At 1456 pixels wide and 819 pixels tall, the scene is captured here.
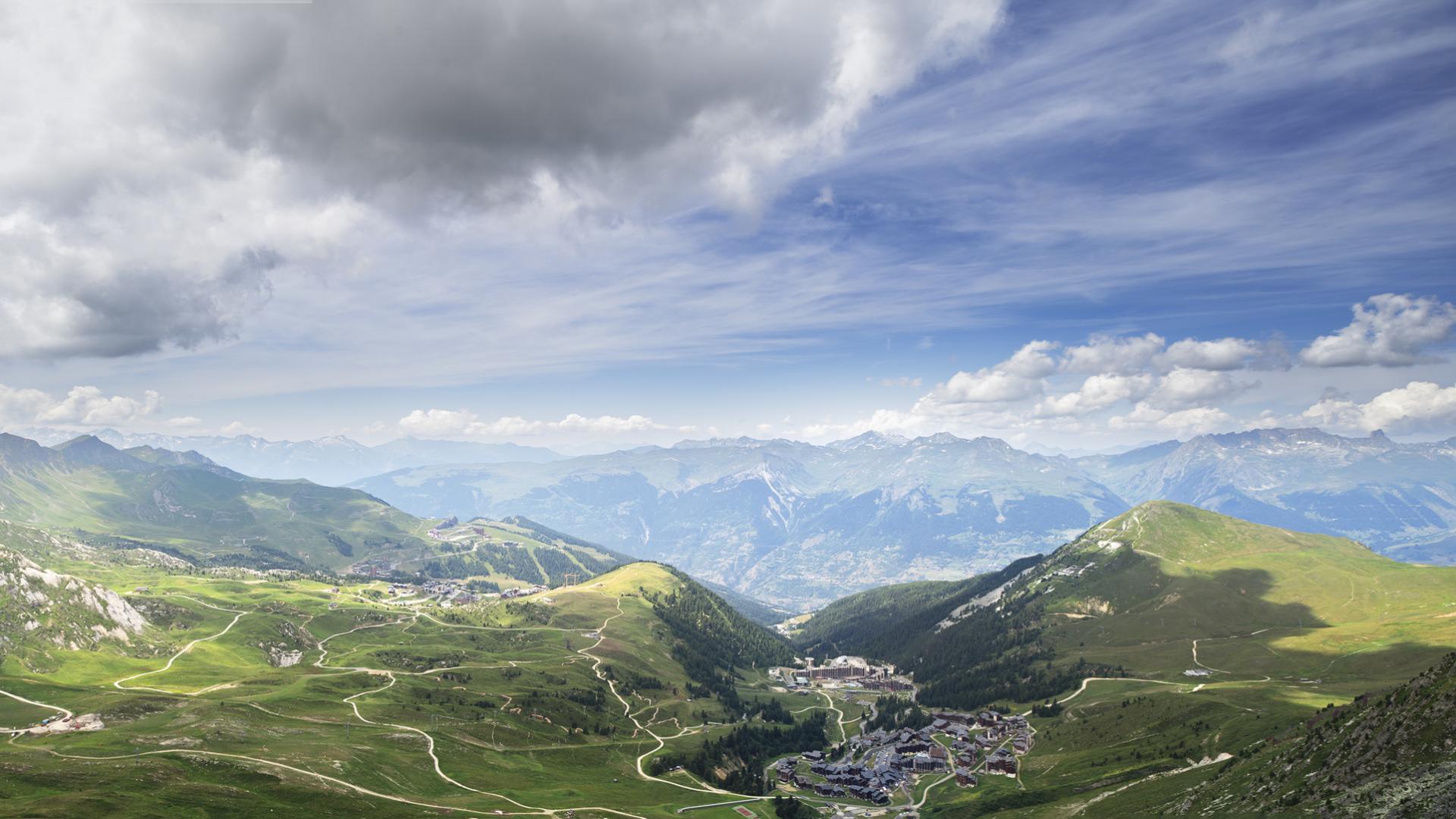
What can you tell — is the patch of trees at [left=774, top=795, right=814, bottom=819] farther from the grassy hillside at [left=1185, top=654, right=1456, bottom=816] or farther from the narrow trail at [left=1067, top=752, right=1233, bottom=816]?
the grassy hillside at [left=1185, top=654, right=1456, bottom=816]

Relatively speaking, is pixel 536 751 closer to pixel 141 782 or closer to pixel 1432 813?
pixel 141 782

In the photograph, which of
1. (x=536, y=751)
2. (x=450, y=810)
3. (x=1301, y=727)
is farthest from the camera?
(x=536, y=751)

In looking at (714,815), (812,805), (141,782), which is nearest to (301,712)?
(141,782)

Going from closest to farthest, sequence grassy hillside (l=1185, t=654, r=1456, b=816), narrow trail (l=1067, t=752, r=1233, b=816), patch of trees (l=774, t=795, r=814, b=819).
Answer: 1. grassy hillside (l=1185, t=654, r=1456, b=816)
2. narrow trail (l=1067, t=752, r=1233, b=816)
3. patch of trees (l=774, t=795, r=814, b=819)

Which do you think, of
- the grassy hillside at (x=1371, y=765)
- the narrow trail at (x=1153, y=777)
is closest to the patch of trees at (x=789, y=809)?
the narrow trail at (x=1153, y=777)

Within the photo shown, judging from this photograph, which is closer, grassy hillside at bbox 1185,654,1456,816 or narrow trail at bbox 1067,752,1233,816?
grassy hillside at bbox 1185,654,1456,816

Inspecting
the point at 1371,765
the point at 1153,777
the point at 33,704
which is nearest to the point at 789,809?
the point at 1153,777

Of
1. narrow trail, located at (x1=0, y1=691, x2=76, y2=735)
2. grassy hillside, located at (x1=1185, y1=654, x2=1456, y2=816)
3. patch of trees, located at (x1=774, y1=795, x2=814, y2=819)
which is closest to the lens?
grassy hillside, located at (x1=1185, y1=654, x2=1456, y2=816)

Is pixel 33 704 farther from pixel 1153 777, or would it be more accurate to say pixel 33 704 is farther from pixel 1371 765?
pixel 1371 765

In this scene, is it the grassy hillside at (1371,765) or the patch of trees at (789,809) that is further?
the patch of trees at (789,809)

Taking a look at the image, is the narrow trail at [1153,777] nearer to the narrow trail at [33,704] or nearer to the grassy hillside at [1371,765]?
the grassy hillside at [1371,765]

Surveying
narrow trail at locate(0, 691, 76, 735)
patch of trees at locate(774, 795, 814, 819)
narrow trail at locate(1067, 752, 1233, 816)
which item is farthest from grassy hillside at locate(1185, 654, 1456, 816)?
narrow trail at locate(0, 691, 76, 735)
